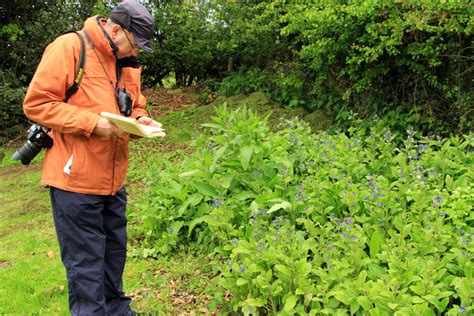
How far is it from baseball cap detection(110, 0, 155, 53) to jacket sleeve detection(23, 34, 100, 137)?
368 mm

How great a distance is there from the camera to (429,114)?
653 centimetres

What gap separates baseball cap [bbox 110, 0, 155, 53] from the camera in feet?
9.16

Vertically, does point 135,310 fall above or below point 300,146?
below

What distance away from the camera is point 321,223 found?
3812 mm

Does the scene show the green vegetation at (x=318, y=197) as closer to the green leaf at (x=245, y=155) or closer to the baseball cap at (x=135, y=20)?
the green leaf at (x=245, y=155)

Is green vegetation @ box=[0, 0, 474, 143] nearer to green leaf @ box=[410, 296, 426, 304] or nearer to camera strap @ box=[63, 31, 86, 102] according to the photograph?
green leaf @ box=[410, 296, 426, 304]

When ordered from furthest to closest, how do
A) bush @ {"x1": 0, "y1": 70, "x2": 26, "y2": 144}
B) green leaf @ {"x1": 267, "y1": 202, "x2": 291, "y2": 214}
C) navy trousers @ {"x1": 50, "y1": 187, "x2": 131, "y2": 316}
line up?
bush @ {"x1": 0, "y1": 70, "x2": 26, "y2": 144}
green leaf @ {"x1": 267, "y1": 202, "x2": 291, "y2": 214}
navy trousers @ {"x1": 50, "y1": 187, "x2": 131, "y2": 316}

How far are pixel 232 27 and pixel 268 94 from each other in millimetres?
1774

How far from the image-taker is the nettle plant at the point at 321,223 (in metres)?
2.85

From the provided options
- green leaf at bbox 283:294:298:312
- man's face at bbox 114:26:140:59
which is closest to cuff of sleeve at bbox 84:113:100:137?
man's face at bbox 114:26:140:59

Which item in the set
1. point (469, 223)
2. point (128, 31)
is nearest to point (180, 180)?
point (128, 31)

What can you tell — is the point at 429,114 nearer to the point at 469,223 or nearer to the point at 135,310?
the point at 469,223

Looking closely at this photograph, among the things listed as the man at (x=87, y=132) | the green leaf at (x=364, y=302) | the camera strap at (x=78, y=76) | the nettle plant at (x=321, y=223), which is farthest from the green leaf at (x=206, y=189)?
the green leaf at (x=364, y=302)

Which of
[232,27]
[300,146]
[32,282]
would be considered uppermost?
[232,27]
